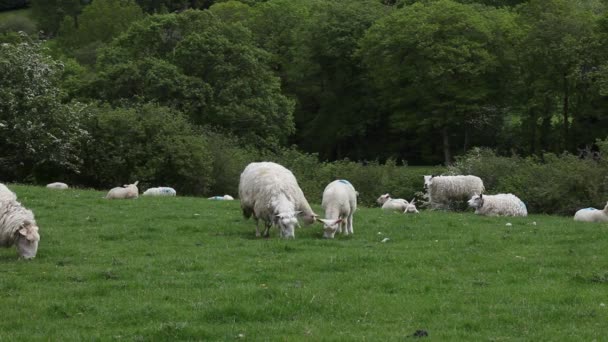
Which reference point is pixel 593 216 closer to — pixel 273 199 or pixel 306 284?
A: pixel 273 199

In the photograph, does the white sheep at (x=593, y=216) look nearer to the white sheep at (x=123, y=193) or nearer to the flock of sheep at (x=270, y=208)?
the flock of sheep at (x=270, y=208)

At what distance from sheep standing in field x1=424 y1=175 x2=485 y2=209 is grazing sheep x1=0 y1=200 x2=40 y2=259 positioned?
2094 cm

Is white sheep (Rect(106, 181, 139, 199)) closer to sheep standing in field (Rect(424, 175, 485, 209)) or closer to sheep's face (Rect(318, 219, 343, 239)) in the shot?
sheep standing in field (Rect(424, 175, 485, 209))

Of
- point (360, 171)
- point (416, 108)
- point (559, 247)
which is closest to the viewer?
point (559, 247)

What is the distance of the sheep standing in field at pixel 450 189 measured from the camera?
118ft

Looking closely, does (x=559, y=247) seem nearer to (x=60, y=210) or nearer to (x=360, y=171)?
(x=60, y=210)

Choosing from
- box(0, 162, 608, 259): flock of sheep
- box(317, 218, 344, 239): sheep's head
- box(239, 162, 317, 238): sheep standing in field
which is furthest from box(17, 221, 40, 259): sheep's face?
box(317, 218, 344, 239): sheep's head

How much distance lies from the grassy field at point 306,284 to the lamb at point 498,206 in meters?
6.11

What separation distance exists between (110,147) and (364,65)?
40188 millimetres

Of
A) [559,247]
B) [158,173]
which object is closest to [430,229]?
Answer: [559,247]

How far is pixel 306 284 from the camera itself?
1514 cm

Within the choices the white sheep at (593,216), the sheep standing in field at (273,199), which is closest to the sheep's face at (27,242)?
the sheep standing in field at (273,199)

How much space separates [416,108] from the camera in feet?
258

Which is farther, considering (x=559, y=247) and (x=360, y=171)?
(x=360, y=171)
